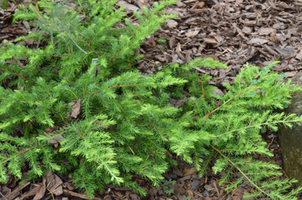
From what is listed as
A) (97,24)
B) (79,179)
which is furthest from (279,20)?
(79,179)

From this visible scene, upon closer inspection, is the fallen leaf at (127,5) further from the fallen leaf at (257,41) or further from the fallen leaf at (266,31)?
the fallen leaf at (266,31)

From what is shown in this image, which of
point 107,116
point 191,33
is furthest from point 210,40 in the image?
point 107,116

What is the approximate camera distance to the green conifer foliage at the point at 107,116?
194 centimetres

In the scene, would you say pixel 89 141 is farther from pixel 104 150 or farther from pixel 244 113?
pixel 244 113

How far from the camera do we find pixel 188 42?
3.46 meters

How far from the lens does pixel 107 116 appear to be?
1860 mm

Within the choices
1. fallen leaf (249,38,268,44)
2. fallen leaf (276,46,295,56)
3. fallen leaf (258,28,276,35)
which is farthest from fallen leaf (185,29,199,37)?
fallen leaf (276,46,295,56)

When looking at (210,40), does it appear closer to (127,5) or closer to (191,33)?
(191,33)

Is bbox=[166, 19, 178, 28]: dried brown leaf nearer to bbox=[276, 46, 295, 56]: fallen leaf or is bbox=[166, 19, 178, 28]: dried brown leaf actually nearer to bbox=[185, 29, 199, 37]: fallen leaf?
bbox=[185, 29, 199, 37]: fallen leaf

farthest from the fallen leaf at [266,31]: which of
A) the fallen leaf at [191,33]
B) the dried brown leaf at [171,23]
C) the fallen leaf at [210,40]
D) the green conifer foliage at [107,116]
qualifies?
the green conifer foliage at [107,116]

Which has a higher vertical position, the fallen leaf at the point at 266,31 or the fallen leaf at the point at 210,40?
the fallen leaf at the point at 266,31

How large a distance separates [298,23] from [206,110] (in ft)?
7.33

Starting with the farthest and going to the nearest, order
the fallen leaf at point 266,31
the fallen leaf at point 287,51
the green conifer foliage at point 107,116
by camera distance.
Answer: the fallen leaf at point 266,31, the fallen leaf at point 287,51, the green conifer foliage at point 107,116

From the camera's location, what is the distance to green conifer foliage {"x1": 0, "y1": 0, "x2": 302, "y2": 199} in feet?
6.35
